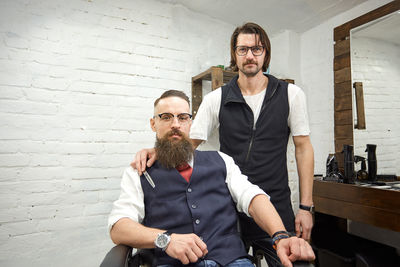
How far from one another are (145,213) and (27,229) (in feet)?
4.51

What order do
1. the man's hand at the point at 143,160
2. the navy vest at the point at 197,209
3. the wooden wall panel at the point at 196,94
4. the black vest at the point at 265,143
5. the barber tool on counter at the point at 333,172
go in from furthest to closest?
the wooden wall panel at the point at 196,94, the barber tool on counter at the point at 333,172, the black vest at the point at 265,143, the man's hand at the point at 143,160, the navy vest at the point at 197,209

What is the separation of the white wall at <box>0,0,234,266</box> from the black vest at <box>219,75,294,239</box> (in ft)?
4.00

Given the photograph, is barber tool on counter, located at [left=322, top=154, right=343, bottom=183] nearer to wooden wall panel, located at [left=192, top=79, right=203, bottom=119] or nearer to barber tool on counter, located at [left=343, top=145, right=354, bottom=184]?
barber tool on counter, located at [left=343, top=145, right=354, bottom=184]

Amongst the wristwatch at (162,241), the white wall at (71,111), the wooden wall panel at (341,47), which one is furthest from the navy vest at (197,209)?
the wooden wall panel at (341,47)

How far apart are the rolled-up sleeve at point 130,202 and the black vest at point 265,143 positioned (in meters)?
0.60

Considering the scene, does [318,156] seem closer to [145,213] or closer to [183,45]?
[183,45]

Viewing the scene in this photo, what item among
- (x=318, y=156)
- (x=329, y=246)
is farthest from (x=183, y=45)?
(x=329, y=246)

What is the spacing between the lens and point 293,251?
96 centimetres

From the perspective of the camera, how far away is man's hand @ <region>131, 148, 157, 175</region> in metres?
1.31

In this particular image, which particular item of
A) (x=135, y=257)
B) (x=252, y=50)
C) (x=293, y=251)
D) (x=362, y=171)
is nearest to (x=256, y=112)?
(x=252, y=50)

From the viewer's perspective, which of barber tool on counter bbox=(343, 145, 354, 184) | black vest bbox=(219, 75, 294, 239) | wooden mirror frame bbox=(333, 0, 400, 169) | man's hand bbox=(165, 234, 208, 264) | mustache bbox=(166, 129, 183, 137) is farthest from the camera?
wooden mirror frame bbox=(333, 0, 400, 169)

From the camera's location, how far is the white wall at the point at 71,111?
80.5 inches

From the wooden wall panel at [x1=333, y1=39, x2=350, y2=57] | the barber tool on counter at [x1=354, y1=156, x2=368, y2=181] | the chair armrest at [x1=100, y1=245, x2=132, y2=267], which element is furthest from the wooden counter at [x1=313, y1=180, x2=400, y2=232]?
the chair armrest at [x1=100, y1=245, x2=132, y2=267]

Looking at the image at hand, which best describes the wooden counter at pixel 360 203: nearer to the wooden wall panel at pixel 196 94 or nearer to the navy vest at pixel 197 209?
the navy vest at pixel 197 209
